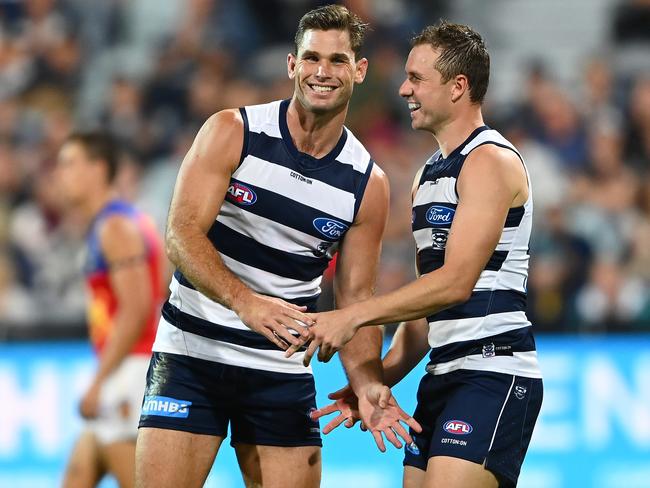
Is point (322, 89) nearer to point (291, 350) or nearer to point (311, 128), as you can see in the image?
point (311, 128)

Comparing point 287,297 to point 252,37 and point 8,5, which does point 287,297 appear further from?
point 8,5

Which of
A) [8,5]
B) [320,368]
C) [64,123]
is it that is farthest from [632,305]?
[8,5]

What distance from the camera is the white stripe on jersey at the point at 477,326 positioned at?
15.2ft

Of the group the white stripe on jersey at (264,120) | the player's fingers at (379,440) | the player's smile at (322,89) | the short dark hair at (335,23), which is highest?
the short dark hair at (335,23)

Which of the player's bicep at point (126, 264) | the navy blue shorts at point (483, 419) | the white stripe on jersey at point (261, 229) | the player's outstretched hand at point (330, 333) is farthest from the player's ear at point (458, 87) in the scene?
the player's bicep at point (126, 264)

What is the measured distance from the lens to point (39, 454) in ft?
26.3

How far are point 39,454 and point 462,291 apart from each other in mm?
4501

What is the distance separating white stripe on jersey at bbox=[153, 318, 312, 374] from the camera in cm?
486

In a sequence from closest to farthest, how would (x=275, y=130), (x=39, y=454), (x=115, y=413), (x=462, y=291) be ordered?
(x=462, y=291)
(x=275, y=130)
(x=115, y=413)
(x=39, y=454)

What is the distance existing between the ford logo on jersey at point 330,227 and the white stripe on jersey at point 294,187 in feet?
0.10

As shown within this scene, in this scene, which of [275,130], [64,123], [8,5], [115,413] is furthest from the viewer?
[8,5]

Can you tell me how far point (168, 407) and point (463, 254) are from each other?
135cm

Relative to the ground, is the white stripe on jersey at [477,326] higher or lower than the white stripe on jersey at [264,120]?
lower

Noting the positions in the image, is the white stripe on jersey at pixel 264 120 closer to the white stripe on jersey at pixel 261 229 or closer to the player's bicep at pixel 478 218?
the white stripe on jersey at pixel 261 229
